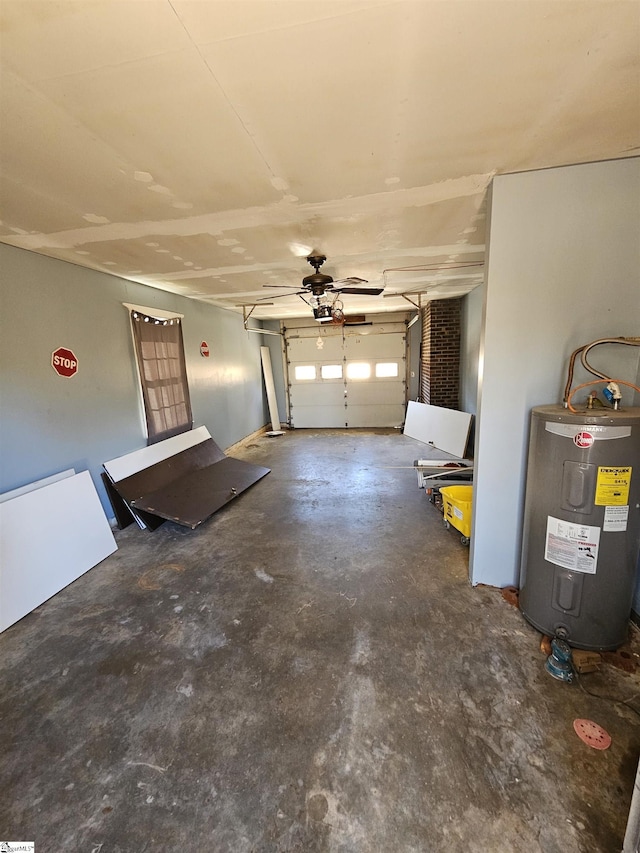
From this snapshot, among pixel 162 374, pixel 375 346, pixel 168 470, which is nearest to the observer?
pixel 168 470

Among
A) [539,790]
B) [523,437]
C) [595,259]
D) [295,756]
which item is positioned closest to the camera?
[539,790]

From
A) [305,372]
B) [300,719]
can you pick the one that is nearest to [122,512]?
[300,719]

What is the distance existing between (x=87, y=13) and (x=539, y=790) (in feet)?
9.58

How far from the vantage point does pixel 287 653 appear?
1.85m

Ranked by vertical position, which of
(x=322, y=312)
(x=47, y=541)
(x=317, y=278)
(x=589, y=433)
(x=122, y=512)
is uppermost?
(x=317, y=278)

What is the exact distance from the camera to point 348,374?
7.42 meters

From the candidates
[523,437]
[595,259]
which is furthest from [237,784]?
[595,259]

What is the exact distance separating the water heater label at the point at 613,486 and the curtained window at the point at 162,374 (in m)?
4.18

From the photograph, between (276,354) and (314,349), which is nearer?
(314,349)

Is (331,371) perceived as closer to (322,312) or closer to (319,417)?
(319,417)

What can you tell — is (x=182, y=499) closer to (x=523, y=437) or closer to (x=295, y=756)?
(x=295, y=756)

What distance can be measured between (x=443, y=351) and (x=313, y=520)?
4.07 metres

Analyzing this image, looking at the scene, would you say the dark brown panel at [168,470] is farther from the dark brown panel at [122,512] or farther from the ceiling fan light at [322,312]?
the ceiling fan light at [322,312]

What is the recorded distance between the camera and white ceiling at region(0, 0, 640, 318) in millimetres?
962
